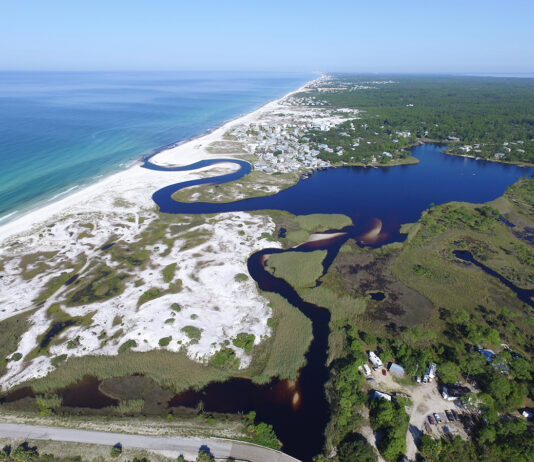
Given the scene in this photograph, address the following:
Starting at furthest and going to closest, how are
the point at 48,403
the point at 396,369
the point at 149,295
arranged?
1. the point at 149,295
2. the point at 396,369
3. the point at 48,403

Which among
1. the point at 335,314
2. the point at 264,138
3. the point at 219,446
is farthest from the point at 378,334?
the point at 264,138

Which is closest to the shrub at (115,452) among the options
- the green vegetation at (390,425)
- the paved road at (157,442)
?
the paved road at (157,442)

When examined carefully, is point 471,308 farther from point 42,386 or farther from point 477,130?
point 477,130

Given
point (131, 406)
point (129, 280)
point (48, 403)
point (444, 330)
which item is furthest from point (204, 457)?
point (444, 330)

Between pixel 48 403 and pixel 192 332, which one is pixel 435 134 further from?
pixel 48 403

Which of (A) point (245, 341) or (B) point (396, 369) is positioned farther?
(A) point (245, 341)
